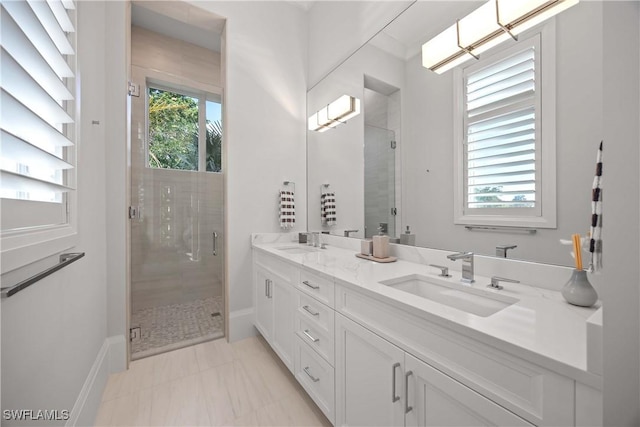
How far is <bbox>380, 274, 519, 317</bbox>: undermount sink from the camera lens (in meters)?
0.92

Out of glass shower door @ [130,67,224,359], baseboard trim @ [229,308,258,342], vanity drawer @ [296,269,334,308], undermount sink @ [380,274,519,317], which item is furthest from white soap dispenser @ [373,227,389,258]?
glass shower door @ [130,67,224,359]

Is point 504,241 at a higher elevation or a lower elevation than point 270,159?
lower

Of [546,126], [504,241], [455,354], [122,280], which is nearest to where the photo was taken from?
[455,354]

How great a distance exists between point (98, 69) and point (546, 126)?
2.39m

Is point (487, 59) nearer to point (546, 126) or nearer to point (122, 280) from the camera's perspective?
point (546, 126)

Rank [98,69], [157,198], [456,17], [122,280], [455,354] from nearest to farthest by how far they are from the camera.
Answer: [455,354]
[456,17]
[98,69]
[122,280]
[157,198]

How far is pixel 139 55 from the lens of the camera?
2.64 metres

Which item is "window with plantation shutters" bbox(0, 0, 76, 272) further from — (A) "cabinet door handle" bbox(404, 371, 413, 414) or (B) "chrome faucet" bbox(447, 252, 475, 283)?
(B) "chrome faucet" bbox(447, 252, 475, 283)

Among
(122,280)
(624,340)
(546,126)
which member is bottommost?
Answer: (122,280)

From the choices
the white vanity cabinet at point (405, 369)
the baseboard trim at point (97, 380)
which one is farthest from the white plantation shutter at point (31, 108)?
the white vanity cabinet at point (405, 369)

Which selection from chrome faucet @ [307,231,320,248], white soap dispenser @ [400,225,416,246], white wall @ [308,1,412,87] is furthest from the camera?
chrome faucet @ [307,231,320,248]

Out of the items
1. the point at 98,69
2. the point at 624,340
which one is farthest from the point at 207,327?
the point at 624,340

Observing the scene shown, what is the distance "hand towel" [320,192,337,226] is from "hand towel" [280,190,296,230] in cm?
27

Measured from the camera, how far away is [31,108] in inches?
28.1
